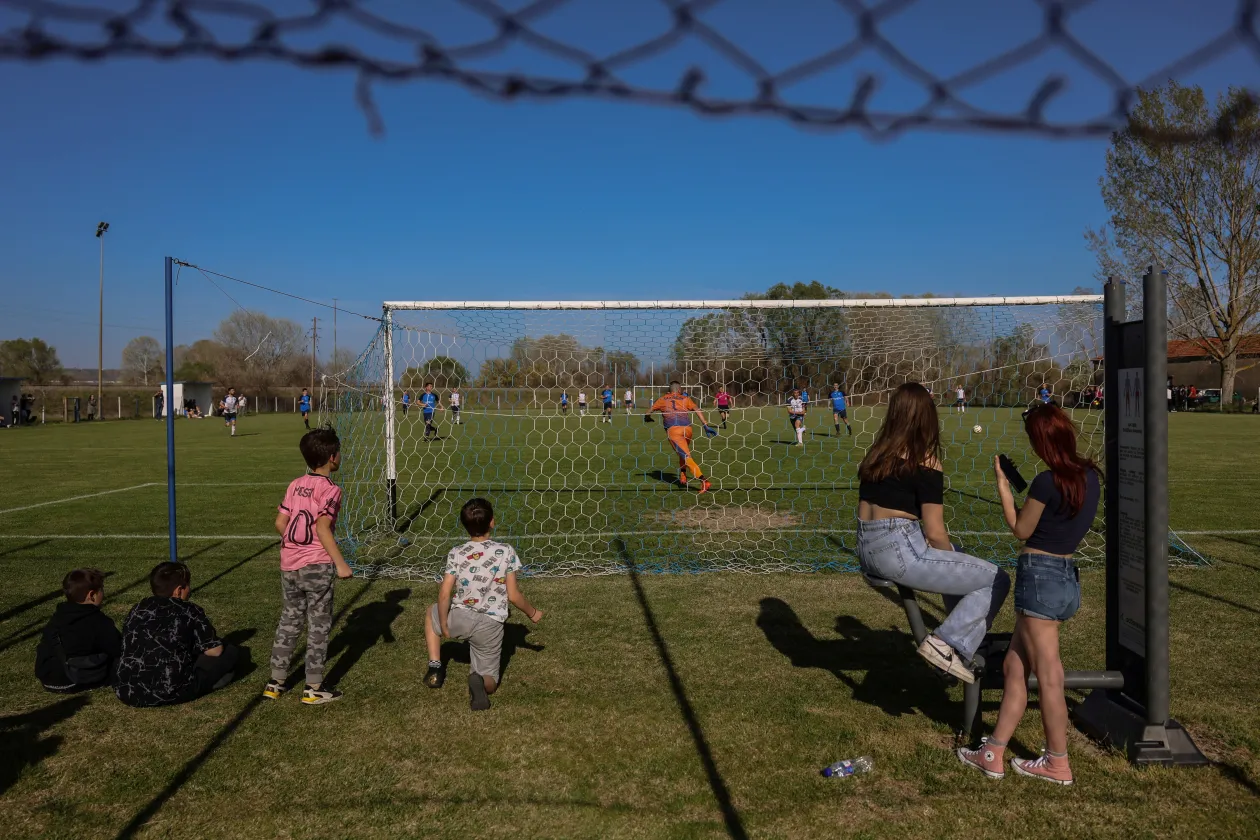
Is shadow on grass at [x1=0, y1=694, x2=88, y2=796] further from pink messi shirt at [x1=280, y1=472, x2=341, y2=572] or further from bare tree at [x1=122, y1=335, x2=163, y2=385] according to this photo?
bare tree at [x1=122, y1=335, x2=163, y2=385]

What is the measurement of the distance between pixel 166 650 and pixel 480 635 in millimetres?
1867

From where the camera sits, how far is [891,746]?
4461 mm

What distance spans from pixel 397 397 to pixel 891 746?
8.94 meters

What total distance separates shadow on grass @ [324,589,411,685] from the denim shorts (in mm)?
4181

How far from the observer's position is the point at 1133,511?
4406 millimetres

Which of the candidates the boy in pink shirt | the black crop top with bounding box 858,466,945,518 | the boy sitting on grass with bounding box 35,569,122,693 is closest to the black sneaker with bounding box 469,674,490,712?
the boy in pink shirt

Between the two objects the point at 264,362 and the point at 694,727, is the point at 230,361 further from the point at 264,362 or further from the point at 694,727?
the point at 694,727

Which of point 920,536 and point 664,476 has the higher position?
point 920,536

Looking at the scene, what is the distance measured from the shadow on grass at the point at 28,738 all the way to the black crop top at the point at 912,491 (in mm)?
4429

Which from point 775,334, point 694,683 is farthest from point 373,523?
point 694,683

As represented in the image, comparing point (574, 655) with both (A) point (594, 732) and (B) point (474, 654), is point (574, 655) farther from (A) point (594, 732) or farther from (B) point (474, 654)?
(A) point (594, 732)

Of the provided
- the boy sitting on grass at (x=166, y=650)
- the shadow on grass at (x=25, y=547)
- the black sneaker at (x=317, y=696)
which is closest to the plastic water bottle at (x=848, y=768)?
the black sneaker at (x=317, y=696)

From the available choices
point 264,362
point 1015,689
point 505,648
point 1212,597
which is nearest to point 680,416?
point 1212,597

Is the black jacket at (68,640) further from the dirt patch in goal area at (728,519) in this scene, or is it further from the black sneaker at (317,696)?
the dirt patch in goal area at (728,519)
